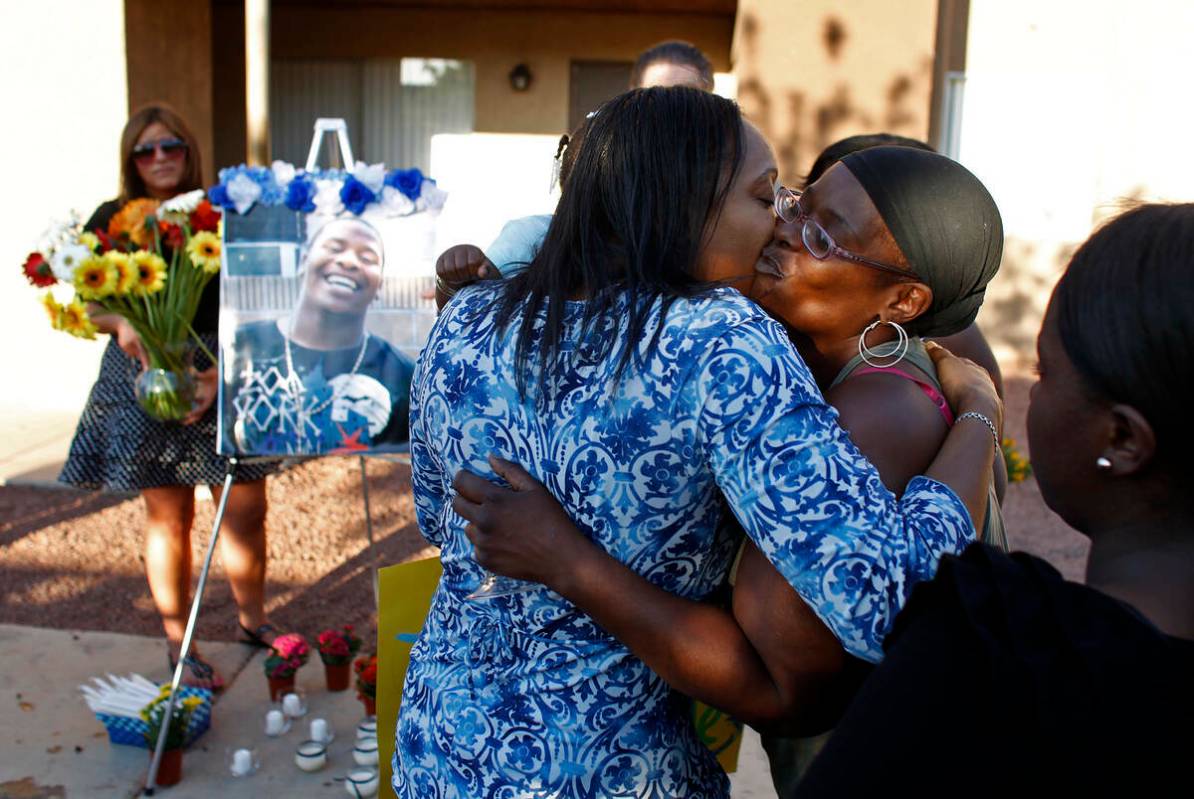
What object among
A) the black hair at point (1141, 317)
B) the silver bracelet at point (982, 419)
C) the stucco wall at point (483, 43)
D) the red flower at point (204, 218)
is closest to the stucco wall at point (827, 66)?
the red flower at point (204, 218)

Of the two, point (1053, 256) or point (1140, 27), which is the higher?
point (1140, 27)

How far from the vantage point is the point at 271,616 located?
5043 millimetres

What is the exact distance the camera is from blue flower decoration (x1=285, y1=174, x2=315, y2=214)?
352cm

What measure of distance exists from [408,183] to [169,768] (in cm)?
205

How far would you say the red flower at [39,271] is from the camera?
3.87m

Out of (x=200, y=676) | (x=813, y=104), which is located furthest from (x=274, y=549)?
(x=813, y=104)

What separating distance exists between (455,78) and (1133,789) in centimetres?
1218

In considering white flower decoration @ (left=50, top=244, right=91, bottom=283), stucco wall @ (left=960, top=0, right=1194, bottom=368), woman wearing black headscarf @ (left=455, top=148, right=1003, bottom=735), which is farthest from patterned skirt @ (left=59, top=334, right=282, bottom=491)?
stucco wall @ (left=960, top=0, right=1194, bottom=368)

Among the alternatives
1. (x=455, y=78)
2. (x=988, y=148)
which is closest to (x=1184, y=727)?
(x=988, y=148)

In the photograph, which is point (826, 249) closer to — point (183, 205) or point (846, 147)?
point (846, 147)

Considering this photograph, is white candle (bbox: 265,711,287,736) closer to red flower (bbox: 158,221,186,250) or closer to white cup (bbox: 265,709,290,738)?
white cup (bbox: 265,709,290,738)

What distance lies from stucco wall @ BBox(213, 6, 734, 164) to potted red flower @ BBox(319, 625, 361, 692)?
8.31m

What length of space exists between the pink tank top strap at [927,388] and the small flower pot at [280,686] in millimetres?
3080

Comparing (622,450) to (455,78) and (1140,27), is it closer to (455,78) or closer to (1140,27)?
(1140,27)
